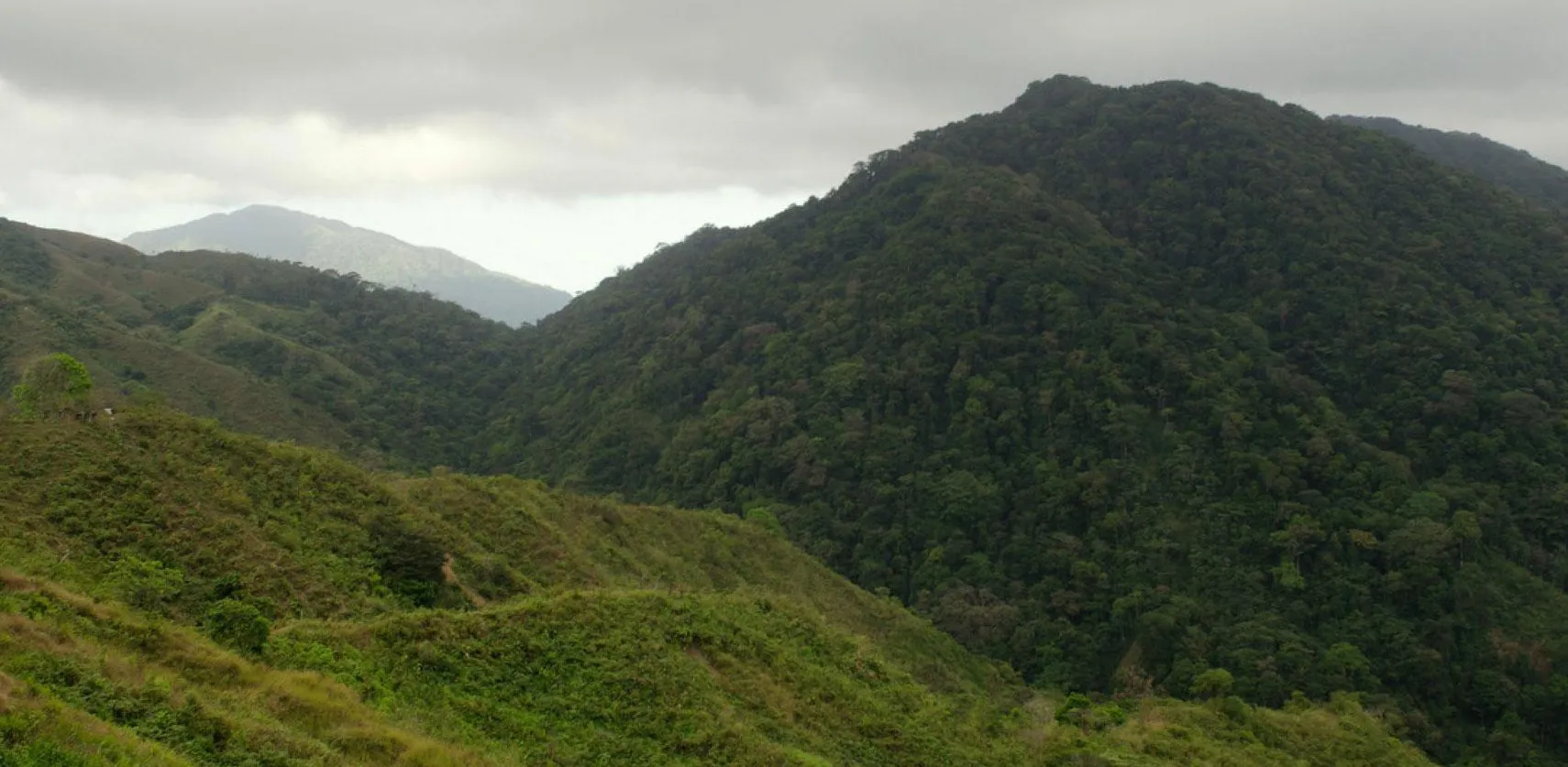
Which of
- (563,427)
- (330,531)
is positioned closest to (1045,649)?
(330,531)

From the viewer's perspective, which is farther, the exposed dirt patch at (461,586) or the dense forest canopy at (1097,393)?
the dense forest canopy at (1097,393)

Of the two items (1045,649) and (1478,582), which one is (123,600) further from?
(1478,582)

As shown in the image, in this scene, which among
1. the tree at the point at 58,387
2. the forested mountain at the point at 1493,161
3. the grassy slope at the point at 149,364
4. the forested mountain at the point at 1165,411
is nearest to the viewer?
the tree at the point at 58,387

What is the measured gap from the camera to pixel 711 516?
3903cm

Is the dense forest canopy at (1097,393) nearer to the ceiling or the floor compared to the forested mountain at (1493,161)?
nearer to the floor

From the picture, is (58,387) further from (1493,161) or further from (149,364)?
(1493,161)

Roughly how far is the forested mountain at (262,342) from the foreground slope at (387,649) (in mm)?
40006

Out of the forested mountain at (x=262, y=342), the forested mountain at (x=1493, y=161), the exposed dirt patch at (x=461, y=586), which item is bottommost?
the exposed dirt patch at (x=461, y=586)

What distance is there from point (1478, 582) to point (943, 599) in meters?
26.1

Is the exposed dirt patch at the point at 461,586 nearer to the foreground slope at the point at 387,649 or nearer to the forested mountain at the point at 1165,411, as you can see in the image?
the foreground slope at the point at 387,649

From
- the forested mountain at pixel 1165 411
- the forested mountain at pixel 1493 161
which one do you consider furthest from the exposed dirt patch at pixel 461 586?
the forested mountain at pixel 1493 161

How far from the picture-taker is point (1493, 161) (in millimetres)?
114250

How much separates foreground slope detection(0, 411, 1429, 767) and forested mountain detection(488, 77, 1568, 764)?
17.6 m

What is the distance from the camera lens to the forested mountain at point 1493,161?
100062mm
